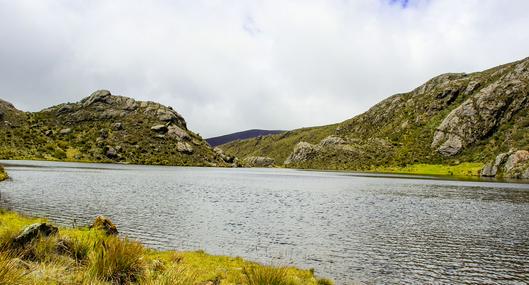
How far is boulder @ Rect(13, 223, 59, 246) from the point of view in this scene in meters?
14.2

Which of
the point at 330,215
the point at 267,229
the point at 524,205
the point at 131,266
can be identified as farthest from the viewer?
the point at 524,205

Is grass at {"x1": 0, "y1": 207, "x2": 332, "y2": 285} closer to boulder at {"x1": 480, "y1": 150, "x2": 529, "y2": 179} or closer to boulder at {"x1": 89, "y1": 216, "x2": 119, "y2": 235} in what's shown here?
boulder at {"x1": 89, "y1": 216, "x2": 119, "y2": 235}

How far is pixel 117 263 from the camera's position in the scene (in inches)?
508

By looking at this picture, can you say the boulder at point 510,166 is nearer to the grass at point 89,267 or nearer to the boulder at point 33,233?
the grass at point 89,267

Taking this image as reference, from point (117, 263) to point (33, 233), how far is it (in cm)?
455

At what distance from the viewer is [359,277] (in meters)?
22.8

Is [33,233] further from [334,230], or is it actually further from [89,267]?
[334,230]

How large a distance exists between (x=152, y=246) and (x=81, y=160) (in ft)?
580

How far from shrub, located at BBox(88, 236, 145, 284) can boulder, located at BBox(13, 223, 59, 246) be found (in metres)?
2.65

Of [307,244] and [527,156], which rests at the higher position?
[527,156]

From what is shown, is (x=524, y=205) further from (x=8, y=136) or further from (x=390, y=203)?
(x=8, y=136)

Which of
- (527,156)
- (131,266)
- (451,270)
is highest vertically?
(527,156)

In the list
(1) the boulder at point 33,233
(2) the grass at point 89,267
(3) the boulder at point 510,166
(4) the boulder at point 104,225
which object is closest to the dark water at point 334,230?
(4) the boulder at point 104,225

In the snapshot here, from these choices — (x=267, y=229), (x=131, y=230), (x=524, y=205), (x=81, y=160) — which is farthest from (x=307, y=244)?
(x=81, y=160)
